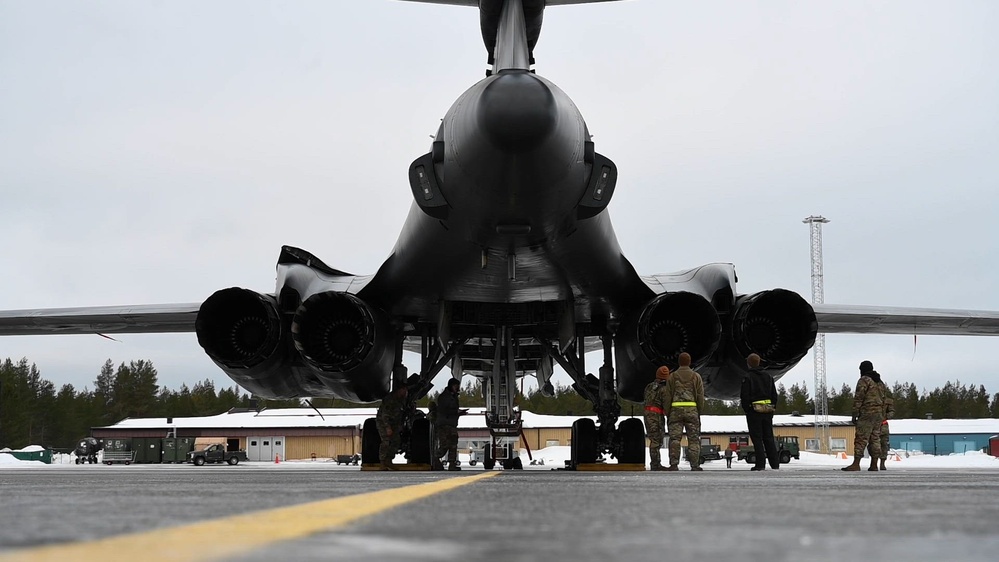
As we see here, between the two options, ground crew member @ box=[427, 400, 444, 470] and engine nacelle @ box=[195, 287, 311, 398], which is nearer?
engine nacelle @ box=[195, 287, 311, 398]

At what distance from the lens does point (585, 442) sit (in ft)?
37.0

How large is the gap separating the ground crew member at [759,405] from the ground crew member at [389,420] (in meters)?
3.76

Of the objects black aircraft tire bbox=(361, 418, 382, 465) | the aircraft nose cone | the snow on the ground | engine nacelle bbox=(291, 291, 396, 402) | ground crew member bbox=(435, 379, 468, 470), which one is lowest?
the snow on the ground

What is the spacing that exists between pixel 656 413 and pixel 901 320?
6048 mm

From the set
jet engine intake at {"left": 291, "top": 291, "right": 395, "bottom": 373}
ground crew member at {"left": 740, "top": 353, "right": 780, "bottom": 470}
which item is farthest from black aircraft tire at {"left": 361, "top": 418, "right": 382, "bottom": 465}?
ground crew member at {"left": 740, "top": 353, "right": 780, "bottom": 470}

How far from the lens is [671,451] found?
896 centimetres

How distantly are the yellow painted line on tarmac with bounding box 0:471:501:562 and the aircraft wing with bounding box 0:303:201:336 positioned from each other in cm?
1098

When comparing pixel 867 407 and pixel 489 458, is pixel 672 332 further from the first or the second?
pixel 489 458

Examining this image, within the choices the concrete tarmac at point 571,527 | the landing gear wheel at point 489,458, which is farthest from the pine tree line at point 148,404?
the concrete tarmac at point 571,527

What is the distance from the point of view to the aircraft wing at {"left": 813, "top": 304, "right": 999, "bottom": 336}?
43.7 feet

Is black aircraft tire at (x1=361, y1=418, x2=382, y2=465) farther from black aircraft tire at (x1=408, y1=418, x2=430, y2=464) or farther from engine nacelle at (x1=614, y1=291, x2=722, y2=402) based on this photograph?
engine nacelle at (x1=614, y1=291, x2=722, y2=402)

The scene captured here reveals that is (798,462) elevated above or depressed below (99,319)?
below

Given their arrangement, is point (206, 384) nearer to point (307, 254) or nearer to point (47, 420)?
point (47, 420)

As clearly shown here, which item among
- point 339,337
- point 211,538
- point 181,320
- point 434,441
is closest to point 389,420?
point 434,441
